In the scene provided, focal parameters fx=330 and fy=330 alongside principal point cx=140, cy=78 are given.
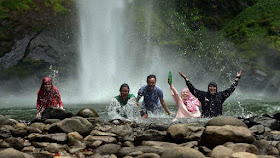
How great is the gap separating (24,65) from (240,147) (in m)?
34.4

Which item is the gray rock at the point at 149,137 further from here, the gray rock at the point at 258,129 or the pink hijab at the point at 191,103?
the pink hijab at the point at 191,103

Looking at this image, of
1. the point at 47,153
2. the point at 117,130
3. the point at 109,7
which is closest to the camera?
the point at 47,153

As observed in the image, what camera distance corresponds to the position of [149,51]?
4416 centimetres

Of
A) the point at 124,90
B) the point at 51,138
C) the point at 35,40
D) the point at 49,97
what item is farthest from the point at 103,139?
the point at 35,40

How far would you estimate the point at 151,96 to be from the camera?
11.4 meters

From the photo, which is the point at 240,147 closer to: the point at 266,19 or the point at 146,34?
the point at 146,34

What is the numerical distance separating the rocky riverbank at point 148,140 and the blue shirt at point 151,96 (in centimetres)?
292

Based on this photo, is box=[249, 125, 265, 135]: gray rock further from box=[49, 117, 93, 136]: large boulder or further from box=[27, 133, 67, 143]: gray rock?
box=[27, 133, 67, 143]: gray rock

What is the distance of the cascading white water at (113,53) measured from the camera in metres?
35.8

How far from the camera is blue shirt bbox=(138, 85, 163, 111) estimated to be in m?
11.4

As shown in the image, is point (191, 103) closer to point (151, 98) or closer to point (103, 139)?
point (151, 98)

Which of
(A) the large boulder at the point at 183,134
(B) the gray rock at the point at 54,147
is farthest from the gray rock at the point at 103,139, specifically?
(A) the large boulder at the point at 183,134

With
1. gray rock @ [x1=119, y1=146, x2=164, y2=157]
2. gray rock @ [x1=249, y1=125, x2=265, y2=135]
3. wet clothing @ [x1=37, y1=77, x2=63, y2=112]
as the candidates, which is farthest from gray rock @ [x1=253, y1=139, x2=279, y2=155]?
wet clothing @ [x1=37, y1=77, x2=63, y2=112]

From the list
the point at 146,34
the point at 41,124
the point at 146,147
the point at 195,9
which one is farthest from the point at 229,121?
the point at 195,9
